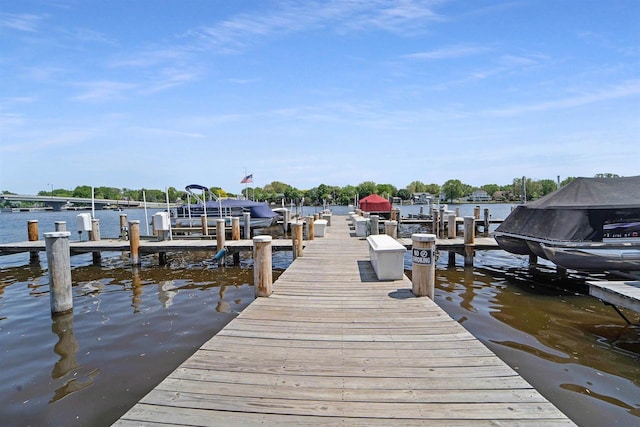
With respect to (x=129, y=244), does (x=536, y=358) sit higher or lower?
lower

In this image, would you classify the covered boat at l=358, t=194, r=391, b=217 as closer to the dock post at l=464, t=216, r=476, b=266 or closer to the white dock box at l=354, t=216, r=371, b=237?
the white dock box at l=354, t=216, r=371, b=237

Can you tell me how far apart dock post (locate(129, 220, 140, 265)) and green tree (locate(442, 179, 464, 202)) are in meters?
151

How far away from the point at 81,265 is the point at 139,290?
6.34 meters

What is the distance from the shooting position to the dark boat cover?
31.5 ft

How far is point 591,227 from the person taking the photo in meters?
9.64

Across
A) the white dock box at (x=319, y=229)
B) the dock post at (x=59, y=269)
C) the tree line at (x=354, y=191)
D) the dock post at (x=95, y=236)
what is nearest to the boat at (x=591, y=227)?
the white dock box at (x=319, y=229)

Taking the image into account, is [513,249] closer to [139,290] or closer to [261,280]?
[261,280]

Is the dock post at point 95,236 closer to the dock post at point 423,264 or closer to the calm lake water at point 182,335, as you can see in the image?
the calm lake water at point 182,335

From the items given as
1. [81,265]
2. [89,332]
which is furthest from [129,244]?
[89,332]

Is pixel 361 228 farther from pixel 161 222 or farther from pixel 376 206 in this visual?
pixel 376 206

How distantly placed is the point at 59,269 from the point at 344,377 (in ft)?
24.5

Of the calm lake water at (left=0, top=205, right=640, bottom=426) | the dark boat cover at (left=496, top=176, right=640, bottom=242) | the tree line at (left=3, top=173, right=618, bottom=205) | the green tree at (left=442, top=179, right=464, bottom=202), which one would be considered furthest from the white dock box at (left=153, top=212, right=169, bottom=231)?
the green tree at (left=442, top=179, right=464, bottom=202)

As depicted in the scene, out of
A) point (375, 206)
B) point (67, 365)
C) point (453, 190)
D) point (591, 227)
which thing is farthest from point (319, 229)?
point (453, 190)

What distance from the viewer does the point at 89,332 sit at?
739 cm
